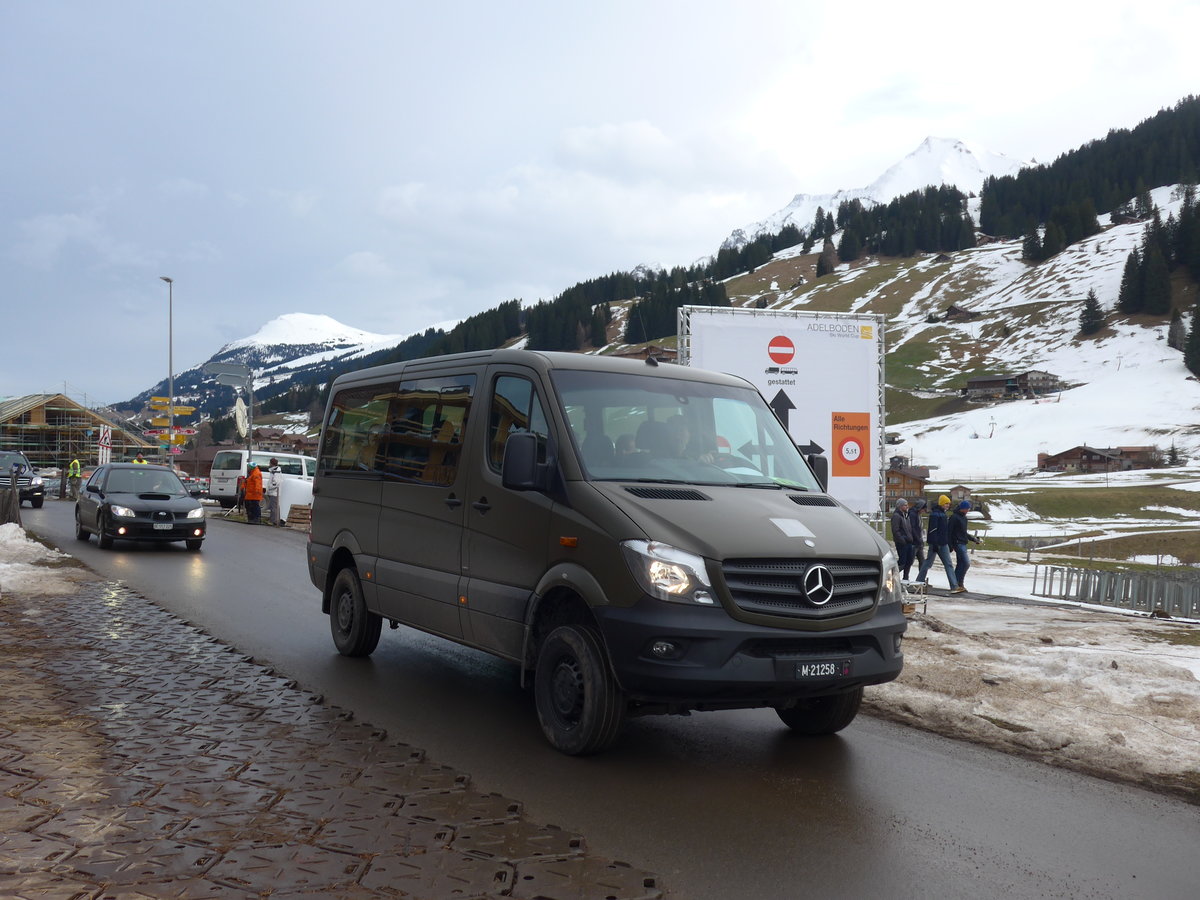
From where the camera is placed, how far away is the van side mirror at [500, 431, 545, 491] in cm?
582

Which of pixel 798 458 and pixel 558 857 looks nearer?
pixel 558 857

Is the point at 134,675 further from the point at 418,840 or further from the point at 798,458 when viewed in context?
the point at 798,458

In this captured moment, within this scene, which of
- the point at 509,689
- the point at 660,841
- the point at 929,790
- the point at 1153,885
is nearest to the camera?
the point at 1153,885

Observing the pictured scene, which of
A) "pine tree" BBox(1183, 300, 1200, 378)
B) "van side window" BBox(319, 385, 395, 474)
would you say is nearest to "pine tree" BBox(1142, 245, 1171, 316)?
"pine tree" BBox(1183, 300, 1200, 378)

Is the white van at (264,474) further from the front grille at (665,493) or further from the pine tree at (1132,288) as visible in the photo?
the pine tree at (1132,288)

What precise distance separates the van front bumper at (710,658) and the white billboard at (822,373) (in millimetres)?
11644

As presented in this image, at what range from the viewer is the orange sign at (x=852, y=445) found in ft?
57.8

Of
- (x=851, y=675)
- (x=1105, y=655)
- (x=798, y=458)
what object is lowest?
(x=1105, y=655)

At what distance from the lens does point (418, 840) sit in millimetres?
4277

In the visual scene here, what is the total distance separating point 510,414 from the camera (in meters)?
6.57

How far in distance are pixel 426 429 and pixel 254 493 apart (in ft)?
76.1

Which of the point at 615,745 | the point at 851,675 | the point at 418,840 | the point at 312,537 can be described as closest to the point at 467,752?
the point at 615,745

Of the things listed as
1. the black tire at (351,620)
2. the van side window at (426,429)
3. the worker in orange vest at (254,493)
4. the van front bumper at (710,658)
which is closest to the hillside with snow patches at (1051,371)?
the worker in orange vest at (254,493)

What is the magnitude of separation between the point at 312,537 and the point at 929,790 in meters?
6.04
